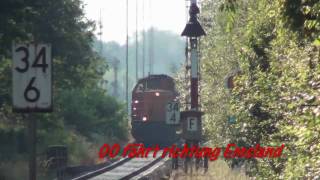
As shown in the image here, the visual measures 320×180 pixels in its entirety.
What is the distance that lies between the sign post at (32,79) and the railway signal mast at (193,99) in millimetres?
12785

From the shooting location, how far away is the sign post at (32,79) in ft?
25.6

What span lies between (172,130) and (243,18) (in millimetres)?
19878

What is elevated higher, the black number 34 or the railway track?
the black number 34

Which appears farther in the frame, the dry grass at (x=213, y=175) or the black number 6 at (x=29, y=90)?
the dry grass at (x=213, y=175)

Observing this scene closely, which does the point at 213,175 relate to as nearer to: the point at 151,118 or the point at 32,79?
the point at 32,79

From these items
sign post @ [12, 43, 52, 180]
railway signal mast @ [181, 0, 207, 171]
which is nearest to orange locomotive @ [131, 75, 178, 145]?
railway signal mast @ [181, 0, 207, 171]

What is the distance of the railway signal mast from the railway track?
318 centimetres

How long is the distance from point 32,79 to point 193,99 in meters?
14.7

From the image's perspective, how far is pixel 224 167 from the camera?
23047mm

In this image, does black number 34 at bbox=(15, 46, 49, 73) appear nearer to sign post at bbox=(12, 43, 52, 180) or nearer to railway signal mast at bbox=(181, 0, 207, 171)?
sign post at bbox=(12, 43, 52, 180)

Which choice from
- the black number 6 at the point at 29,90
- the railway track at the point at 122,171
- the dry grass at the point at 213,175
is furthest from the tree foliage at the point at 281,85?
the railway track at the point at 122,171

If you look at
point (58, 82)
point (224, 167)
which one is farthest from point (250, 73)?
point (58, 82)

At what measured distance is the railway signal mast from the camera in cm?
2058

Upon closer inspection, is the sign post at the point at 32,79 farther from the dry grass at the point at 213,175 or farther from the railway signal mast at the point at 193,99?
the railway signal mast at the point at 193,99
